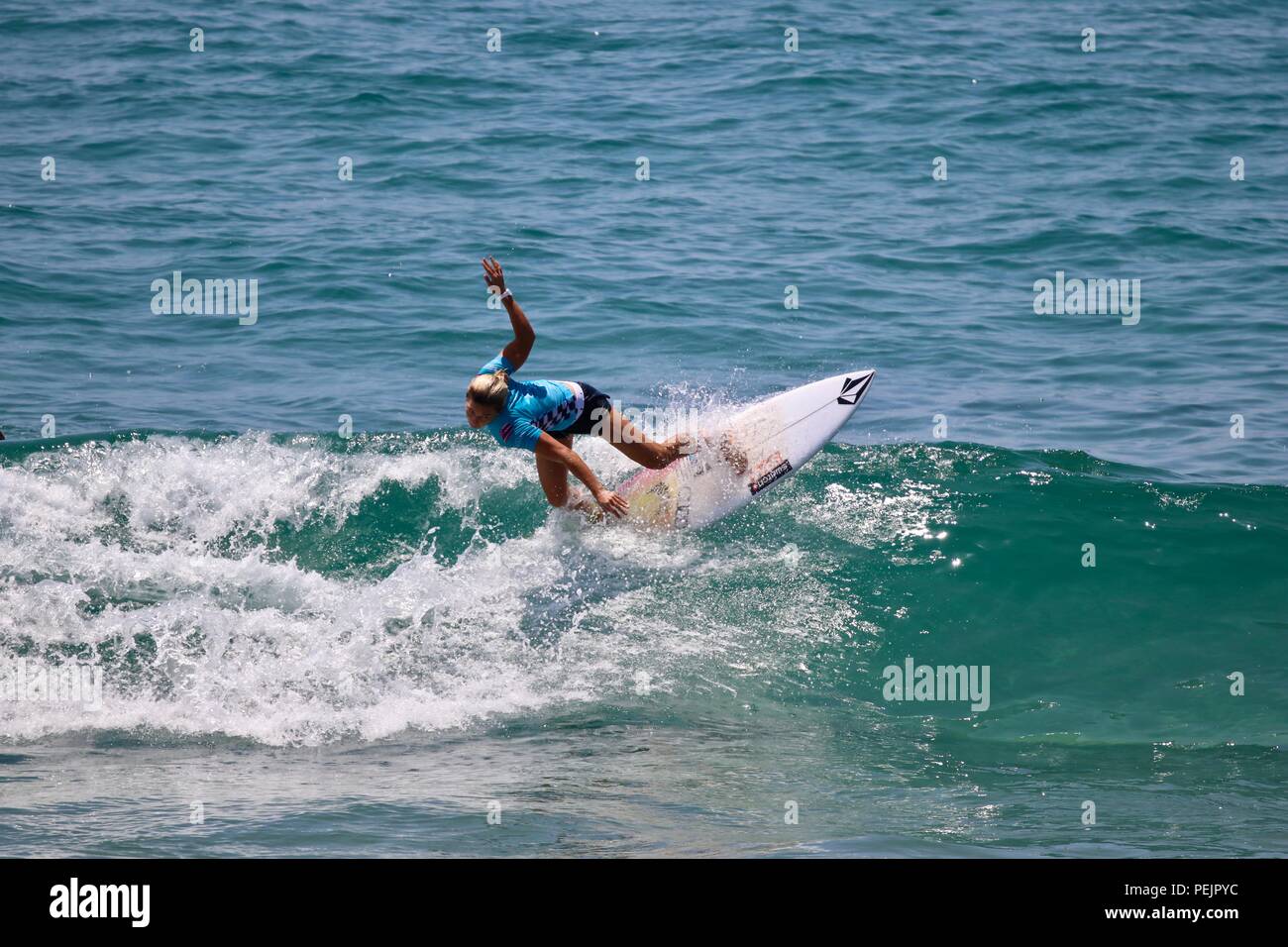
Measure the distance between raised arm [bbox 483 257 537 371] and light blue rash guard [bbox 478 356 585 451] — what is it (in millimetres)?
76

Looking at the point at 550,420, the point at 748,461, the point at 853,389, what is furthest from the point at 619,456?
the point at 853,389

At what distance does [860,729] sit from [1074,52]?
18.9 m

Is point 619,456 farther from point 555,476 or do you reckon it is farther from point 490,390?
point 490,390

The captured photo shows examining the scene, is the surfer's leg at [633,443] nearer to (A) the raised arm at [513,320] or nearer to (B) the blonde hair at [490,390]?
(A) the raised arm at [513,320]

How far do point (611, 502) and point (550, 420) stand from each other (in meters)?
0.74

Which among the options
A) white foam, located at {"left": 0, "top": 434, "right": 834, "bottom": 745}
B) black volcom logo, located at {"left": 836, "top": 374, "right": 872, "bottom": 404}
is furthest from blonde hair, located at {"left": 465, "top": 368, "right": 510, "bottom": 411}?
black volcom logo, located at {"left": 836, "top": 374, "right": 872, "bottom": 404}

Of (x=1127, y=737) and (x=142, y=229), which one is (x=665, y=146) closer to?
(x=142, y=229)

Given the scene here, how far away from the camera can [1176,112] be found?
21109 mm

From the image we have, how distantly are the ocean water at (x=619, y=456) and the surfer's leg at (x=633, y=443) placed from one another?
2.10 feet

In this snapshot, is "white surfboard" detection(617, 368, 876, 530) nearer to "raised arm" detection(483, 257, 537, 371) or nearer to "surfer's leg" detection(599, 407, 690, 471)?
"surfer's leg" detection(599, 407, 690, 471)

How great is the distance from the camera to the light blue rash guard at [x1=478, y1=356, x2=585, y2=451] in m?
8.49

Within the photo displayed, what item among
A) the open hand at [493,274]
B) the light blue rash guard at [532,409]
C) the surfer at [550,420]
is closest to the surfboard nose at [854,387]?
the surfer at [550,420]

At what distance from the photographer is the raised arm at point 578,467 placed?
8.52m

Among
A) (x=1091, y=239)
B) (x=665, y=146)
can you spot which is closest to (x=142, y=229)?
→ (x=665, y=146)
